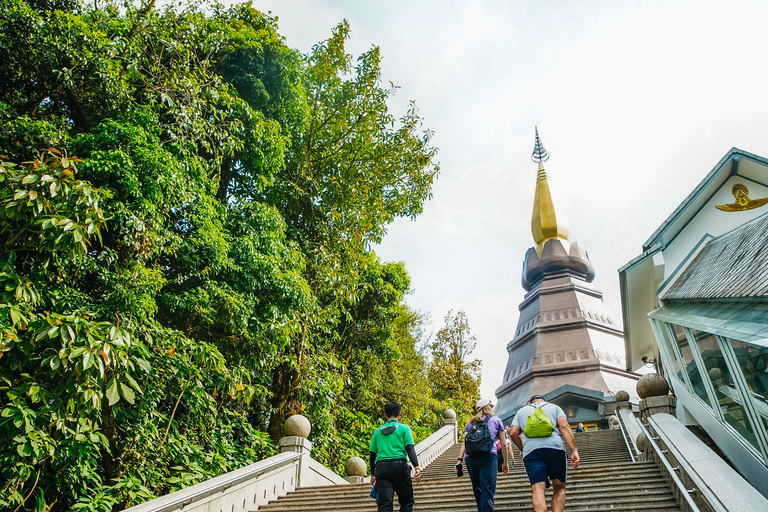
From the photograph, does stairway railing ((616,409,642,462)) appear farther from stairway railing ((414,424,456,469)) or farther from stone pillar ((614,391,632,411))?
stairway railing ((414,424,456,469))

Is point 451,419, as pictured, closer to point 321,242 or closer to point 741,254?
point 321,242

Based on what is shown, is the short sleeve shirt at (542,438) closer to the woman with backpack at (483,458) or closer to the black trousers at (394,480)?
the woman with backpack at (483,458)

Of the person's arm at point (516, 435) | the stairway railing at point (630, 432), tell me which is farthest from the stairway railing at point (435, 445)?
the person's arm at point (516, 435)

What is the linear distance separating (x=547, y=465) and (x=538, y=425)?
0.35 metres

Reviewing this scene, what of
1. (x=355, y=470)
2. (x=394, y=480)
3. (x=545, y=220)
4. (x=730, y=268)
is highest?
(x=545, y=220)

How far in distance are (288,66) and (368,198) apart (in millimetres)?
3628

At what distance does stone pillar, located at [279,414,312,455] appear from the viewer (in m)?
8.42

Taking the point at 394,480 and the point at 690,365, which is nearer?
the point at 394,480

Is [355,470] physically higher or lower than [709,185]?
lower

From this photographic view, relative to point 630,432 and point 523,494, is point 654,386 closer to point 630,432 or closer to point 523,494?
point 630,432

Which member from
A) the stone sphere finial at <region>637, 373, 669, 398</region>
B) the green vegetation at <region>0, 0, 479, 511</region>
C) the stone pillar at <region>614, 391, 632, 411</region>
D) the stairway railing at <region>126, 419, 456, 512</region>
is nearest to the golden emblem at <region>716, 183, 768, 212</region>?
the stone sphere finial at <region>637, 373, 669, 398</region>

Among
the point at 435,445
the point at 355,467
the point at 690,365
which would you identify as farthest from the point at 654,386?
the point at 435,445

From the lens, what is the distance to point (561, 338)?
25.0m

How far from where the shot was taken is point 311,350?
1134 cm
